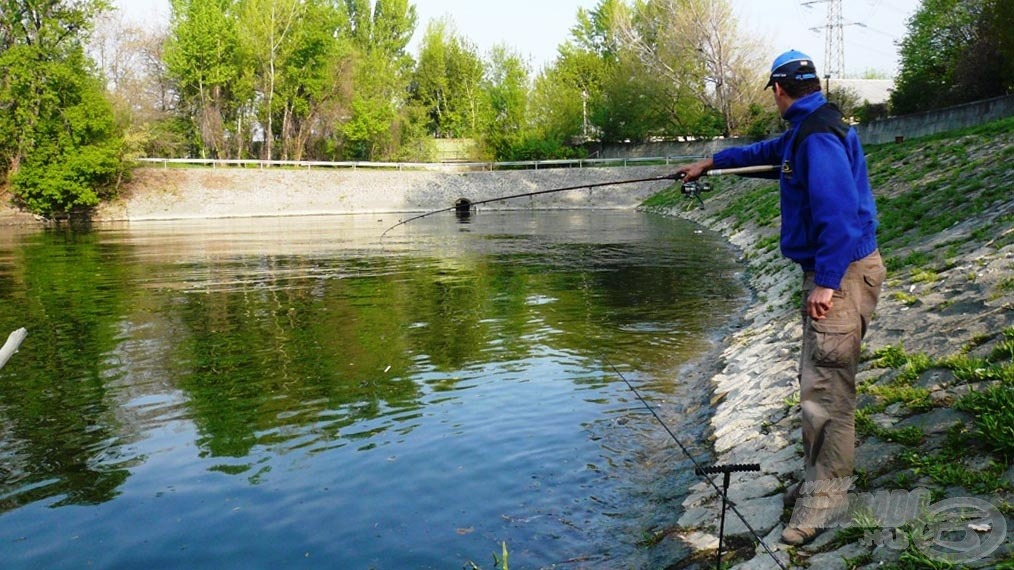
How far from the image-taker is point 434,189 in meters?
63.8

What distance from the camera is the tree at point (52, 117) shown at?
177 feet

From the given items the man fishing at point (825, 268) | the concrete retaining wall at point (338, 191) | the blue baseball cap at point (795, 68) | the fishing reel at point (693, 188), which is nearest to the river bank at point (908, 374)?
the man fishing at point (825, 268)

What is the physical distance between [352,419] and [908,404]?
5906 mm

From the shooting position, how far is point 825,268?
484 centimetres

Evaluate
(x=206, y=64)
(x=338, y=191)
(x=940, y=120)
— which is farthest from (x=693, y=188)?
(x=206, y=64)

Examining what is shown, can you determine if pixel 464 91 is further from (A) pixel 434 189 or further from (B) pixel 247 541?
(B) pixel 247 541

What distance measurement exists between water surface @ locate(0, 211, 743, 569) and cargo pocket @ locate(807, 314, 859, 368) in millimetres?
1846

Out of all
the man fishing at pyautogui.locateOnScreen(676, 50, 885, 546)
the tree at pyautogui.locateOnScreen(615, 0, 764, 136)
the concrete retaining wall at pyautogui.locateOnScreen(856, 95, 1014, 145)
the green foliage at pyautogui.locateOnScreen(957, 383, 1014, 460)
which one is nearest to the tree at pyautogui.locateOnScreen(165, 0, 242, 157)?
the tree at pyautogui.locateOnScreen(615, 0, 764, 136)

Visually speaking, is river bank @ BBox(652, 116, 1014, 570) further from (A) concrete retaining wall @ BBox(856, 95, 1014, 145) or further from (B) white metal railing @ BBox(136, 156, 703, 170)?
(B) white metal railing @ BBox(136, 156, 703, 170)

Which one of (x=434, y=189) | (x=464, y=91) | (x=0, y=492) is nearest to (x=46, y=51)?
(x=434, y=189)

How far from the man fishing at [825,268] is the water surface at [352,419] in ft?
4.30

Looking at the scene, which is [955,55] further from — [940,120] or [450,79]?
[450,79]

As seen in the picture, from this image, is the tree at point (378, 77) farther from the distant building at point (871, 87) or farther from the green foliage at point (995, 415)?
the green foliage at point (995, 415)

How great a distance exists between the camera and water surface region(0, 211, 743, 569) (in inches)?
252
